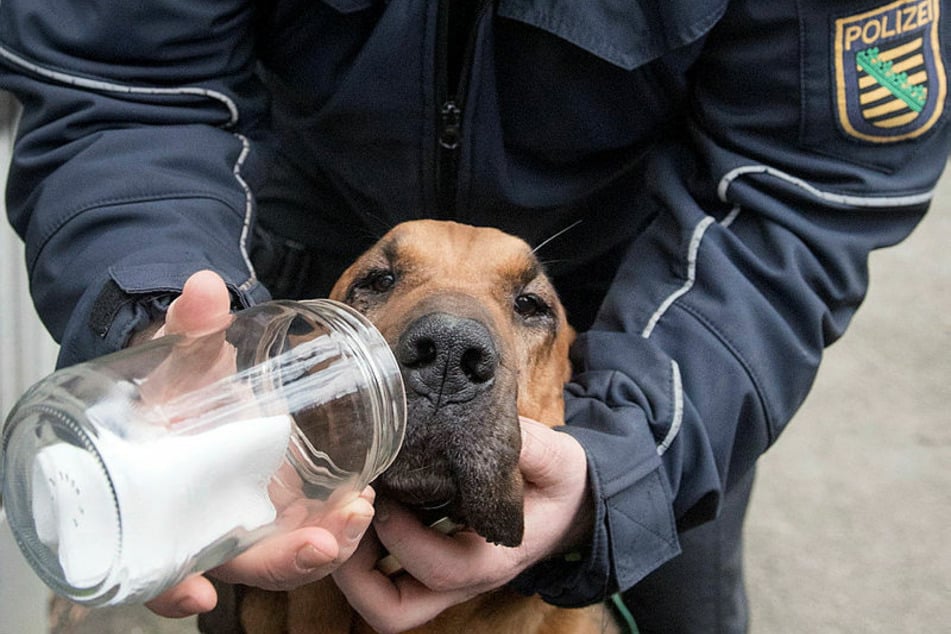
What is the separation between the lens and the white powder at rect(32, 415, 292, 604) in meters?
0.80

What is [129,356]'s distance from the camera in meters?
1.00

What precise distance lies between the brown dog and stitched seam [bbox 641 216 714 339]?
133mm

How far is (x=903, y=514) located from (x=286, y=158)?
6.85 feet

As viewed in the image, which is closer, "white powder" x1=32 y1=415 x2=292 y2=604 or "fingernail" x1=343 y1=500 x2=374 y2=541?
"white powder" x1=32 y1=415 x2=292 y2=604

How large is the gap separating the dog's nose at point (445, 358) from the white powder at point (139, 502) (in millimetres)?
256

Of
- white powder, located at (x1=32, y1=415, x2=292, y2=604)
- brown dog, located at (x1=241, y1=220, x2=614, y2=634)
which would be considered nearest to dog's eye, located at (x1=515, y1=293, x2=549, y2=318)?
brown dog, located at (x1=241, y1=220, x2=614, y2=634)

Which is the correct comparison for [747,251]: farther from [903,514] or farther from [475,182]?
[903,514]

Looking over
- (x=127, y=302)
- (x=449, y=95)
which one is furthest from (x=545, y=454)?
(x=449, y=95)

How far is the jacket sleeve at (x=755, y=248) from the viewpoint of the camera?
149 centimetres

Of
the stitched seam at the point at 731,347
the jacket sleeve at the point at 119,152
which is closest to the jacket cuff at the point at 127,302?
the jacket sleeve at the point at 119,152

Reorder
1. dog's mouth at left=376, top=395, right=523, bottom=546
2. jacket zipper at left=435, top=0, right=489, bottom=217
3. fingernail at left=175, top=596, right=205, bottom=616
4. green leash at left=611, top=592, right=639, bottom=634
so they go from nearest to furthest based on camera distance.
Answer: fingernail at left=175, top=596, right=205, bottom=616
dog's mouth at left=376, top=395, right=523, bottom=546
jacket zipper at left=435, top=0, right=489, bottom=217
green leash at left=611, top=592, right=639, bottom=634

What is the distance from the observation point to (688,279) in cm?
157

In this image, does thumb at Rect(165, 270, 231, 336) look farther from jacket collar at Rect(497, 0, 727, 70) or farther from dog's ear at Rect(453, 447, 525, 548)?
jacket collar at Rect(497, 0, 727, 70)

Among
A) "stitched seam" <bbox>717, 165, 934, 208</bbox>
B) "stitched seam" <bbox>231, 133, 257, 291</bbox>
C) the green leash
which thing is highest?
"stitched seam" <bbox>717, 165, 934, 208</bbox>
